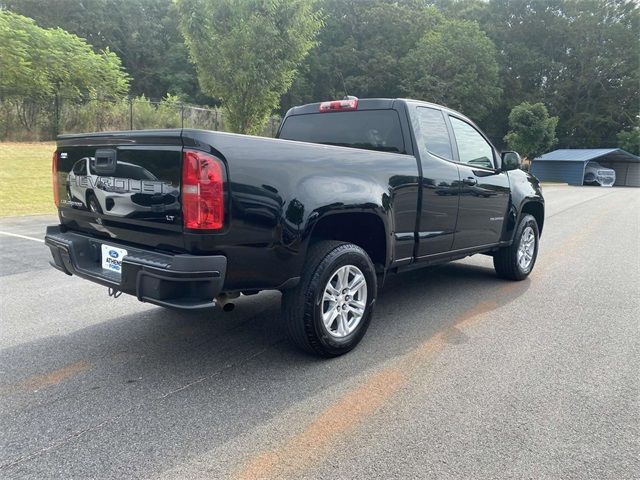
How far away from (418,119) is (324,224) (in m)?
1.54

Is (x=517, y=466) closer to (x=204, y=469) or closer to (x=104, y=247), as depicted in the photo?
(x=204, y=469)

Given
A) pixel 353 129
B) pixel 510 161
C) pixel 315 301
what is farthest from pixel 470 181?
pixel 315 301

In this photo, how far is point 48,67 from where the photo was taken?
2402 centimetres

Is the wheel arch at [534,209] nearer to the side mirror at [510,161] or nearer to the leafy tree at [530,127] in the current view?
the side mirror at [510,161]

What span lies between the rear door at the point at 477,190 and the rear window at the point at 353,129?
821 millimetres

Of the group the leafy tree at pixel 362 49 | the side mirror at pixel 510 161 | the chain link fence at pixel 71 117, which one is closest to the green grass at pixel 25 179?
the chain link fence at pixel 71 117

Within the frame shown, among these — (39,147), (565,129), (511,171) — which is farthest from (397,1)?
(511,171)

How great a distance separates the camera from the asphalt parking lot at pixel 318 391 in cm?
247

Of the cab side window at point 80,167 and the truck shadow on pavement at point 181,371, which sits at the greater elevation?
the cab side window at point 80,167

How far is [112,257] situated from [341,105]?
2.49 metres

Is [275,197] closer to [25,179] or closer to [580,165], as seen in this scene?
[25,179]

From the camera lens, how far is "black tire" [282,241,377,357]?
11.2 feet

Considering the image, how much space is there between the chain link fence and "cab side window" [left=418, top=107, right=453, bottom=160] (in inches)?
669

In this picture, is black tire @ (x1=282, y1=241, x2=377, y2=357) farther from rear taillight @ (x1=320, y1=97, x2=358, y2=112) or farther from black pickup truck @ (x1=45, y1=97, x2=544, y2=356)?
rear taillight @ (x1=320, y1=97, x2=358, y2=112)
